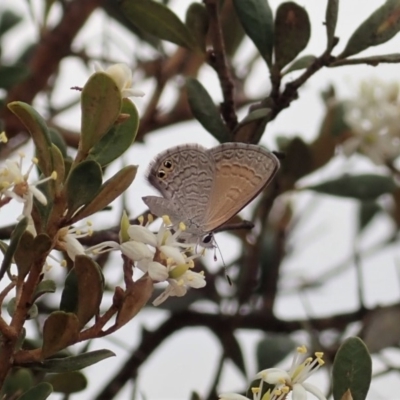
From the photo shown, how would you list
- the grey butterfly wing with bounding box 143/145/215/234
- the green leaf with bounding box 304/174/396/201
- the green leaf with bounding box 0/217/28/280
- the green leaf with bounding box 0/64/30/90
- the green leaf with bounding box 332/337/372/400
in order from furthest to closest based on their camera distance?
the green leaf with bounding box 304/174/396/201 → the green leaf with bounding box 0/64/30/90 → the grey butterfly wing with bounding box 143/145/215/234 → the green leaf with bounding box 332/337/372/400 → the green leaf with bounding box 0/217/28/280

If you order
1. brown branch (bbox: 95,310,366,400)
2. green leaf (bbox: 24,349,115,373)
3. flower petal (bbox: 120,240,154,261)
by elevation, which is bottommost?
brown branch (bbox: 95,310,366,400)

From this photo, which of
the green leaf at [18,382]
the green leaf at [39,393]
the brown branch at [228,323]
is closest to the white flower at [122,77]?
the green leaf at [39,393]

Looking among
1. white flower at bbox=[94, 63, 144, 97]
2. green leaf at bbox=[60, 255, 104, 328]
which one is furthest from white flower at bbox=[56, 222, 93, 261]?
white flower at bbox=[94, 63, 144, 97]

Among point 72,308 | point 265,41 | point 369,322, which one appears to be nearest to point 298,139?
point 369,322

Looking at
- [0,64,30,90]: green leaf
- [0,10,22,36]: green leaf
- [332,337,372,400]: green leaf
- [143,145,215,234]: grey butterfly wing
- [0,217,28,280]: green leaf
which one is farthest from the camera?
[0,10,22,36]: green leaf

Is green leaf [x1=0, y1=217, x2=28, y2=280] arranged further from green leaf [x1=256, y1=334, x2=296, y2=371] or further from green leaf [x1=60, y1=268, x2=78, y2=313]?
green leaf [x1=256, y1=334, x2=296, y2=371]

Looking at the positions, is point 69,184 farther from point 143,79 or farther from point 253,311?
point 143,79
